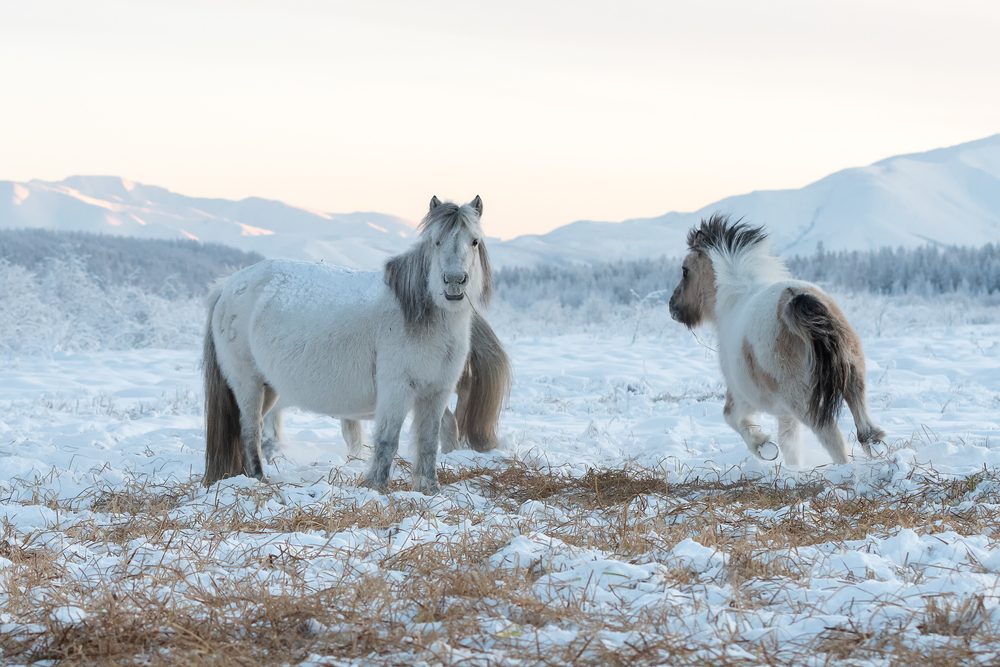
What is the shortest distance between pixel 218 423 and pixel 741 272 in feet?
13.2

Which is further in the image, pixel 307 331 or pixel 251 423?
pixel 251 423

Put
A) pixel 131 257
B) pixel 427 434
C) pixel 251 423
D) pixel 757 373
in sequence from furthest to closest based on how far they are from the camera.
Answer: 1. pixel 131 257
2. pixel 251 423
3. pixel 757 373
4. pixel 427 434

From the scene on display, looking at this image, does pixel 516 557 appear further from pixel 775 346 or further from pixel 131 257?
pixel 131 257

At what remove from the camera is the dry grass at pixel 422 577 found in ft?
7.89

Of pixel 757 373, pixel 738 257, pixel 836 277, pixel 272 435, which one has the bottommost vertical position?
pixel 272 435

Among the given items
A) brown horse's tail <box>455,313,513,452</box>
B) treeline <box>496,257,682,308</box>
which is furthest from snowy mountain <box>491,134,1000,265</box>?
brown horse's tail <box>455,313,513,452</box>

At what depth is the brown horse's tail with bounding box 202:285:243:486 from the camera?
5582 mm

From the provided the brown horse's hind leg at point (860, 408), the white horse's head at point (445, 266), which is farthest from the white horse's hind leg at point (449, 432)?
the brown horse's hind leg at point (860, 408)

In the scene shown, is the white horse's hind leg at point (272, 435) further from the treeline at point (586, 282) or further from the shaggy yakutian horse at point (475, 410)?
the treeline at point (586, 282)

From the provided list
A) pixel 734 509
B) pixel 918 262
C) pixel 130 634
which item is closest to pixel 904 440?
pixel 734 509

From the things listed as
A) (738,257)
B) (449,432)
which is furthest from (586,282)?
(738,257)

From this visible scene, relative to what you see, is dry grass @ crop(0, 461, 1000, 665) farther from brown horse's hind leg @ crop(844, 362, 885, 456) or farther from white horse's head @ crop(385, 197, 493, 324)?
white horse's head @ crop(385, 197, 493, 324)

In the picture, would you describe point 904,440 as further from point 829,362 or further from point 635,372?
point 635,372

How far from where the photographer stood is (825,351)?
4.74 meters
